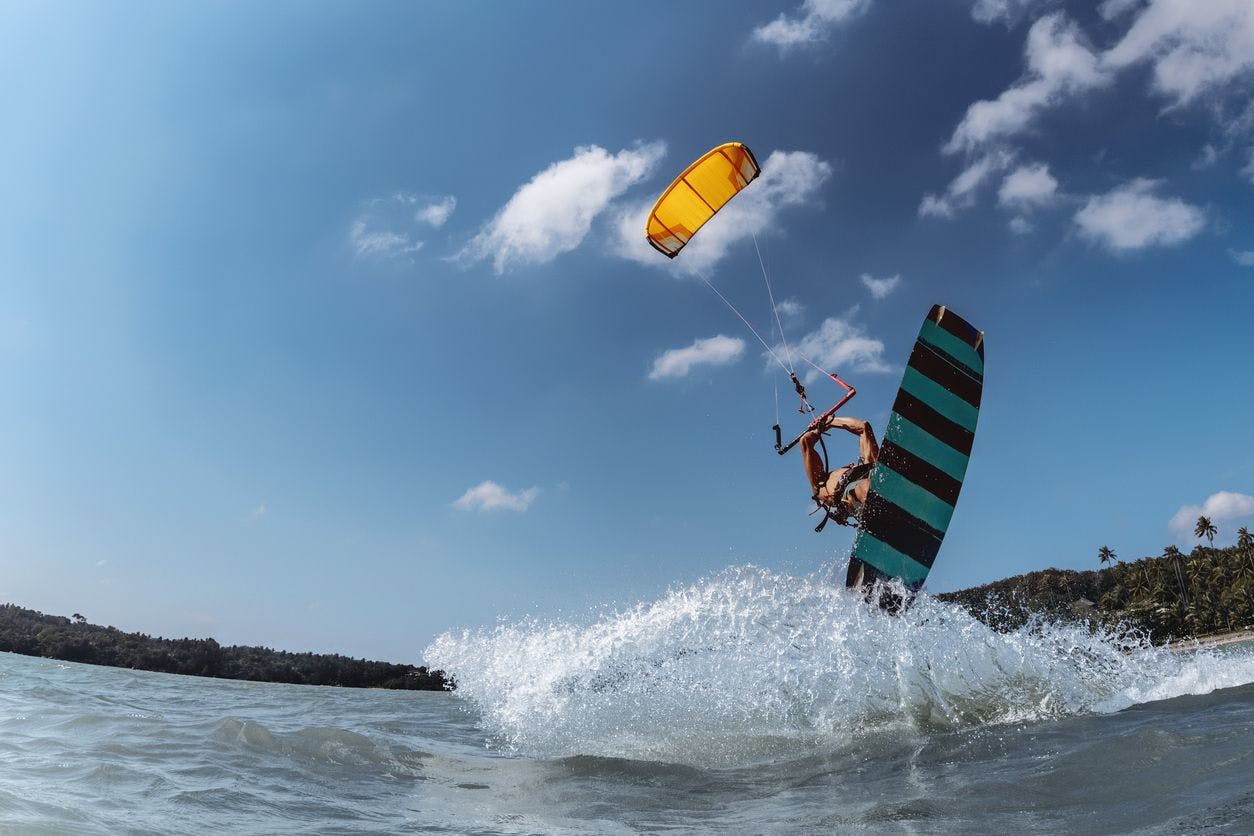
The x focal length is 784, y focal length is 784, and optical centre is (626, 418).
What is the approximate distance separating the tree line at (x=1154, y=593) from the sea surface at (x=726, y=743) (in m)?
49.1

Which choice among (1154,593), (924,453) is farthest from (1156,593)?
(924,453)

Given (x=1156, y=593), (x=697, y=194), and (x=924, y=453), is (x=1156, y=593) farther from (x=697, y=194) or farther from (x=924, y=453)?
(x=697, y=194)

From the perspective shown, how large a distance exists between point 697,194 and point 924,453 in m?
4.66

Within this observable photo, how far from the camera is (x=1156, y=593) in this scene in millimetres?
57125

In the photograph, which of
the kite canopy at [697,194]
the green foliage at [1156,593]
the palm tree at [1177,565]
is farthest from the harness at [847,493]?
the palm tree at [1177,565]

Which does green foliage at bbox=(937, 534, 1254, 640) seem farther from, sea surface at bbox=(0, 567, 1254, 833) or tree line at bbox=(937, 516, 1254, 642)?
sea surface at bbox=(0, 567, 1254, 833)

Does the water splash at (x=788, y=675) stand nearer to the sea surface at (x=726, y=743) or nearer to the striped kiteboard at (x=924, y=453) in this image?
the sea surface at (x=726, y=743)

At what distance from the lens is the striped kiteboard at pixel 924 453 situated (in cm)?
923

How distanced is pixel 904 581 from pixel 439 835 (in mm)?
6894

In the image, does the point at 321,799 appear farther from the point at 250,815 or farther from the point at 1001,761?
the point at 1001,761

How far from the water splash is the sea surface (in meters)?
0.02

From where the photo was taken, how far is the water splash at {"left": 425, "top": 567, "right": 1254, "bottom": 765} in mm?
6848

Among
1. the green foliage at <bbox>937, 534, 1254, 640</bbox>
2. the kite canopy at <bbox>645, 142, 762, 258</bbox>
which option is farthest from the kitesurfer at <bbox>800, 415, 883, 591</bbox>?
the green foliage at <bbox>937, 534, 1254, 640</bbox>

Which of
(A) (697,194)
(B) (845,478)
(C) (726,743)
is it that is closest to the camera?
(C) (726,743)
